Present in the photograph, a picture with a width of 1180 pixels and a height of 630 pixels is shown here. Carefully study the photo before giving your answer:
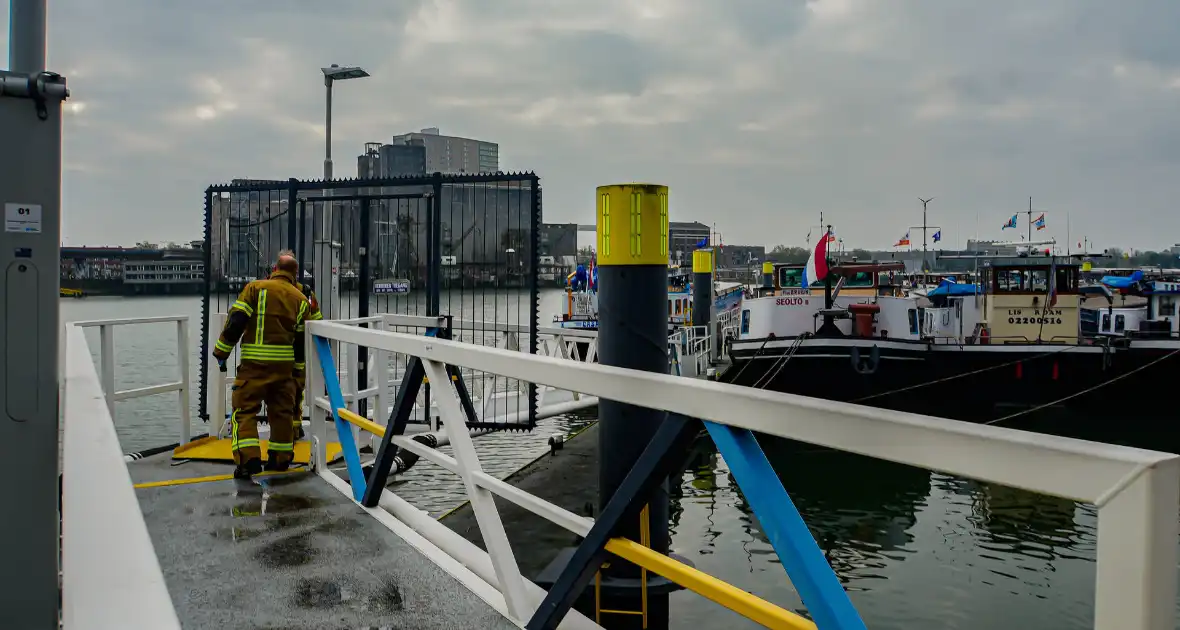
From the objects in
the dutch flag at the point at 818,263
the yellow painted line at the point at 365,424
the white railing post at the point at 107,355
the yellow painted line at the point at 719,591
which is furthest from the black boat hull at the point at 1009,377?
the yellow painted line at the point at 719,591

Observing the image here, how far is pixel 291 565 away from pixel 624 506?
2.15m

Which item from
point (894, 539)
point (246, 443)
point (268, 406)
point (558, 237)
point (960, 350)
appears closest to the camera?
point (246, 443)

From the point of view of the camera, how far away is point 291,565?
3.98 meters

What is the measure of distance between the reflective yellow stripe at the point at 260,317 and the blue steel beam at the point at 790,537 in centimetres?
449

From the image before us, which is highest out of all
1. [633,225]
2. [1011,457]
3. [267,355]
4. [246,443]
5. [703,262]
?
[703,262]

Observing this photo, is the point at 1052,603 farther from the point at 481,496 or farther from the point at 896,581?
the point at 481,496

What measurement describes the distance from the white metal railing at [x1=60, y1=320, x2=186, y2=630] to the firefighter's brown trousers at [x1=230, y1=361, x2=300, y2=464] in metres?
4.05

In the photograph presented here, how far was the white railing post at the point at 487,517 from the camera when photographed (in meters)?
3.30

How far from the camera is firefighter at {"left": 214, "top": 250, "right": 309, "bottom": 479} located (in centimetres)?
578

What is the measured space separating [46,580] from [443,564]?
1.62m

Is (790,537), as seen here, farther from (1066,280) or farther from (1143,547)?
(1066,280)

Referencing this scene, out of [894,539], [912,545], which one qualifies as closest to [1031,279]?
[894,539]

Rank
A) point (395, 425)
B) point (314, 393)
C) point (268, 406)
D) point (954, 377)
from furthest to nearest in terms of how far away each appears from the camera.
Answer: point (954, 377) → point (268, 406) → point (314, 393) → point (395, 425)

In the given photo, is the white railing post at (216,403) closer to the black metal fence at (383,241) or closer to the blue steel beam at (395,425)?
the black metal fence at (383,241)
